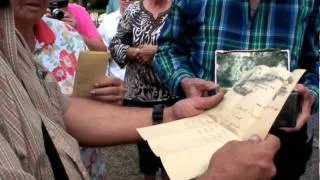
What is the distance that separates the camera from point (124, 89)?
230cm

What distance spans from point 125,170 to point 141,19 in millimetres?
1511

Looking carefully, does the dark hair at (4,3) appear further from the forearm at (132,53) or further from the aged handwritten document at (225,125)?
the forearm at (132,53)

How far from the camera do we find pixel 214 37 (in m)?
2.18

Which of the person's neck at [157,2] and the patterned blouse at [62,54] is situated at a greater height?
the person's neck at [157,2]

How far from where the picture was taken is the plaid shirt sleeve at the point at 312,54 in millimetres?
2201

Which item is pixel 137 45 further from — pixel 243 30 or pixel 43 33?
pixel 243 30

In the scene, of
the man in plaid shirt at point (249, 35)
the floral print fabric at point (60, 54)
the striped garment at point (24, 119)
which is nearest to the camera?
→ the striped garment at point (24, 119)

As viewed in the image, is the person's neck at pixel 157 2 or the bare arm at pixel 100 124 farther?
the person's neck at pixel 157 2

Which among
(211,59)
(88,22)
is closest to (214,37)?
(211,59)

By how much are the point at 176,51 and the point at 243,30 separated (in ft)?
1.12

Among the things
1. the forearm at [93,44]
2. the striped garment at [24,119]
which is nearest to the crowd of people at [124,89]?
the striped garment at [24,119]

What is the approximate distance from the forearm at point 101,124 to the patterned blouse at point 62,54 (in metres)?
0.46

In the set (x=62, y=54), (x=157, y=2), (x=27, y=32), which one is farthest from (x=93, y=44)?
(x=27, y=32)

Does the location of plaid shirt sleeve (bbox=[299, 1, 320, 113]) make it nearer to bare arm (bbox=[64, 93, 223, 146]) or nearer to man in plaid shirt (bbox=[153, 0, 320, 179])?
man in plaid shirt (bbox=[153, 0, 320, 179])
